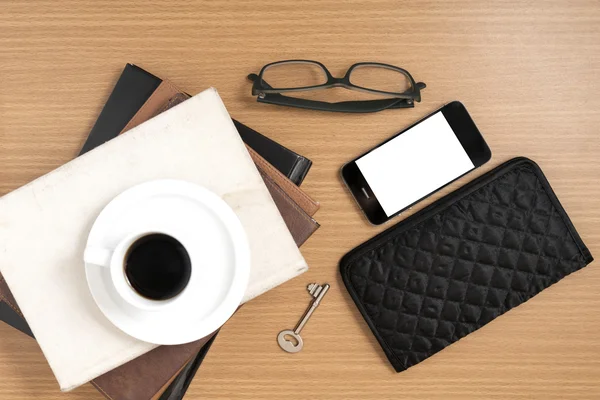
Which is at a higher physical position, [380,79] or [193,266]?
[380,79]

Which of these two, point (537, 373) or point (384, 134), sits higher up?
point (384, 134)

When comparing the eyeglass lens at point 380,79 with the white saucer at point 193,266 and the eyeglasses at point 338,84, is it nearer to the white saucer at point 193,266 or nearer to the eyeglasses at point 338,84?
the eyeglasses at point 338,84

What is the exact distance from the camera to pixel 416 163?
69 centimetres

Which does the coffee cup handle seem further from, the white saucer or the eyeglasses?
the eyeglasses

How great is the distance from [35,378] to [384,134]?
0.54 m

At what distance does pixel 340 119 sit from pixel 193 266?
0.28m

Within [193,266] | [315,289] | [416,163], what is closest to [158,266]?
[193,266]

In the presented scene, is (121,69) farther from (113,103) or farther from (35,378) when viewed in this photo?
(35,378)

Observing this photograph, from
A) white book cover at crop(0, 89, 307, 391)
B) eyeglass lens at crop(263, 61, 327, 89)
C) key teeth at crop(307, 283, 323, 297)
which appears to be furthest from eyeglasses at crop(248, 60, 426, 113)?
key teeth at crop(307, 283, 323, 297)

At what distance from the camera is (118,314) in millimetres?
529

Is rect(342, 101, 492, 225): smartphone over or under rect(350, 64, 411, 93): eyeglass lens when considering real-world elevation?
under

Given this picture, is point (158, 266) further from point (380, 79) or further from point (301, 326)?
point (380, 79)

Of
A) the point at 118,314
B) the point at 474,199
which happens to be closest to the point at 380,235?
the point at 474,199

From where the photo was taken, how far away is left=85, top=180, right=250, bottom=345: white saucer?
52 centimetres
